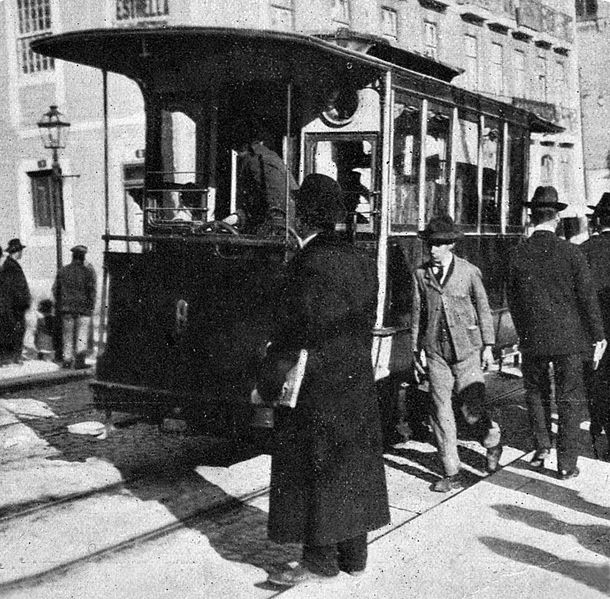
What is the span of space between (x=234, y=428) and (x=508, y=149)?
5.34 metres

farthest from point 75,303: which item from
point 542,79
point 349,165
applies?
point 542,79

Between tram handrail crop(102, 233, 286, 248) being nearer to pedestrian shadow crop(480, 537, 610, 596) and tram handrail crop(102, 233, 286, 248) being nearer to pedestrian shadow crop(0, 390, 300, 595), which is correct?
pedestrian shadow crop(0, 390, 300, 595)

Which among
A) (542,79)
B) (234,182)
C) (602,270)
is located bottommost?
(602,270)

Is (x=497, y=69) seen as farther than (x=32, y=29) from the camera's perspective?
Yes

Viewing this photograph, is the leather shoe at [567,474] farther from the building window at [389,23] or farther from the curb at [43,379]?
the building window at [389,23]

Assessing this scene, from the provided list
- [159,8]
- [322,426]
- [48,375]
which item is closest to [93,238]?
[159,8]

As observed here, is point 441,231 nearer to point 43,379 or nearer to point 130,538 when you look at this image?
point 130,538

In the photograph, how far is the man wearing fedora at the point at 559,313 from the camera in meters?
6.38

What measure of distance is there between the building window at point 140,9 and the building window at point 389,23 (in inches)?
318

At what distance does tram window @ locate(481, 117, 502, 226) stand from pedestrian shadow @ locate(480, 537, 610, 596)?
4.80 metres

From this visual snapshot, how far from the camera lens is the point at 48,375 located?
12.5 meters

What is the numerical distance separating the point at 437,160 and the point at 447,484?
10.3 feet

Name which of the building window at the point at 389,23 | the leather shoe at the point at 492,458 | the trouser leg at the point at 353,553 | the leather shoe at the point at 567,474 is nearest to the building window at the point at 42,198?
the building window at the point at 389,23

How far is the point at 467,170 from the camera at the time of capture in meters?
8.69
